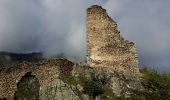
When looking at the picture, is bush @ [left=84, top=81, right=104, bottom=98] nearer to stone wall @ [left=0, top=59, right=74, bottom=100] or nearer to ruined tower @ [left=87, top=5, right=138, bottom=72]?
stone wall @ [left=0, top=59, right=74, bottom=100]

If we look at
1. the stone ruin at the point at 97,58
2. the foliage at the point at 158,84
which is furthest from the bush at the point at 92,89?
the foliage at the point at 158,84

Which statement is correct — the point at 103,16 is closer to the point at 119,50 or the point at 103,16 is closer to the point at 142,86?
the point at 119,50

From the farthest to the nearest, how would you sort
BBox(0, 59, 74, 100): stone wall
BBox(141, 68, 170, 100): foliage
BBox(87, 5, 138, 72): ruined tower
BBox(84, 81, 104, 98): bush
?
BBox(87, 5, 138, 72): ruined tower
BBox(141, 68, 170, 100): foliage
BBox(0, 59, 74, 100): stone wall
BBox(84, 81, 104, 98): bush

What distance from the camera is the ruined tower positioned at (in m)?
59.9

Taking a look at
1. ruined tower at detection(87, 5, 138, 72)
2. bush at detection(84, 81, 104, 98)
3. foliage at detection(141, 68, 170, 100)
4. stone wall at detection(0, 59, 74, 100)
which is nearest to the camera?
bush at detection(84, 81, 104, 98)

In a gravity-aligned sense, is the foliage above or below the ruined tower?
below

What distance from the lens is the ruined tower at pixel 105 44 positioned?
2357 inches

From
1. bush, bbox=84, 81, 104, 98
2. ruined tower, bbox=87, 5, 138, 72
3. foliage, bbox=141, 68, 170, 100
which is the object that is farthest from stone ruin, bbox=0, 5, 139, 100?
bush, bbox=84, 81, 104, 98

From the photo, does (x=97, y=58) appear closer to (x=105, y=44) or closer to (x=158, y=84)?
(x=105, y=44)

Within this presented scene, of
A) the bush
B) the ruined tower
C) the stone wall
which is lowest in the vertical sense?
the bush

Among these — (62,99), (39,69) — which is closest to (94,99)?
(62,99)

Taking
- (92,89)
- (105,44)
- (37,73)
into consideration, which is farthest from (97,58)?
(37,73)

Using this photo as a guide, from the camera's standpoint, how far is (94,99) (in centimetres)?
5566

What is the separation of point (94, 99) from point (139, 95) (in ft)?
15.9
